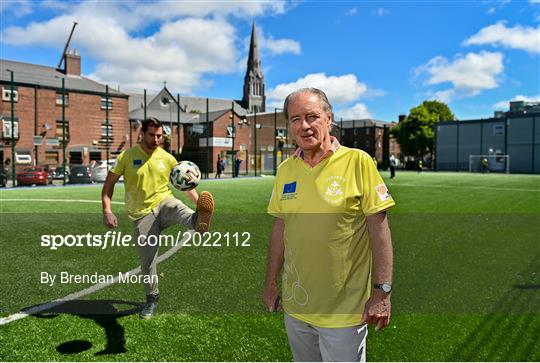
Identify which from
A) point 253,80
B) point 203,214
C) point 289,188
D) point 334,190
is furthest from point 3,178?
point 253,80

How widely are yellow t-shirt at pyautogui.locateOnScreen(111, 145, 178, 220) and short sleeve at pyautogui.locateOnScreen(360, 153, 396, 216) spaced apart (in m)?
3.21

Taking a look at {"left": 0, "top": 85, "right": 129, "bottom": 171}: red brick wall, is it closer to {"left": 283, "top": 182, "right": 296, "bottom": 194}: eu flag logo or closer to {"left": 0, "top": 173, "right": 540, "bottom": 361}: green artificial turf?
{"left": 0, "top": 173, "right": 540, "bottom": 361}: green artificial turf

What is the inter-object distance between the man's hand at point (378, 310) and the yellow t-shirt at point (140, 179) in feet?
10.6

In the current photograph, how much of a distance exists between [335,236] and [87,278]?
16.1ft

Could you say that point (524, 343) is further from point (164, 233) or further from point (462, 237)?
point (164, 233)

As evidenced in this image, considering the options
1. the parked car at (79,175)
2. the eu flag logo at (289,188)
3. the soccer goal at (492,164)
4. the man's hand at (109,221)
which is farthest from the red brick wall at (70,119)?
the soccer goal at (492,164)

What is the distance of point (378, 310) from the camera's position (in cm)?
231

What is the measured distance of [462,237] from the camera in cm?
897

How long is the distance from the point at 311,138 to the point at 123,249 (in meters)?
6.31

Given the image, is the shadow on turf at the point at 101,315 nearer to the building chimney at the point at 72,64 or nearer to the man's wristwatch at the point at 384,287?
the man's wristwatch at the point at 384,287

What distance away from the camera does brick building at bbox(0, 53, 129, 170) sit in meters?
39.4

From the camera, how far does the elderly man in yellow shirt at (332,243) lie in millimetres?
2303

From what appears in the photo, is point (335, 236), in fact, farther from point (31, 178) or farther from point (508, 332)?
point (31, 178)

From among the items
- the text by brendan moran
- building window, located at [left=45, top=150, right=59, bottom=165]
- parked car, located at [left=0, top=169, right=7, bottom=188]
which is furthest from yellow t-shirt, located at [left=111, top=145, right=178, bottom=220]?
building window, located at [left=45, top=150, right=59, bottom=165]
